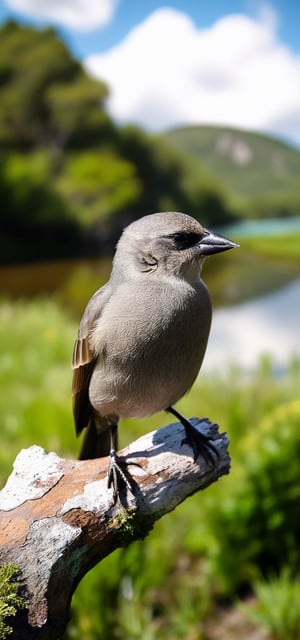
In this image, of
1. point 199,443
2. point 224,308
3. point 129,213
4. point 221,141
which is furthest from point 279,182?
point 199,443

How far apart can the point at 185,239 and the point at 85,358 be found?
445mm

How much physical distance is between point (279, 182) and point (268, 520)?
1558cm

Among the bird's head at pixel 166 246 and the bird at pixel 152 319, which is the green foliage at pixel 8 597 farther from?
the bird's head at pixel 166 246

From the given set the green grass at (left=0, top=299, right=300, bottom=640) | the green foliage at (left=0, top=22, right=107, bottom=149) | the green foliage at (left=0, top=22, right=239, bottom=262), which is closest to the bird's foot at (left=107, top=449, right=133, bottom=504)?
the green grass at (left=0, top=299, right=300, bottom=640)

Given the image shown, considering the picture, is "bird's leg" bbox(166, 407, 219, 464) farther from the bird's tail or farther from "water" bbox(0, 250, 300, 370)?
"water" bbox(0, 250, 300, 370)

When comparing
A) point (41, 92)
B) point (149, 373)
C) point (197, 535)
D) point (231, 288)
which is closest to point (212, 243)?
point (149, 373)

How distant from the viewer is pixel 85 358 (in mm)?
1672

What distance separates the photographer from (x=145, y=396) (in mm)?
1560

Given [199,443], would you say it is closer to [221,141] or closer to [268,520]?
[268,520]

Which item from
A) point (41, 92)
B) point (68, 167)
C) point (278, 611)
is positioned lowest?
point (278, 611)

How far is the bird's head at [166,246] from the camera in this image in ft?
4.66

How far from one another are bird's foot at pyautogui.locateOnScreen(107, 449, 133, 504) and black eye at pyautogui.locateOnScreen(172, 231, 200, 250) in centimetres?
55

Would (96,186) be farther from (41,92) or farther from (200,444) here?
(200,444)

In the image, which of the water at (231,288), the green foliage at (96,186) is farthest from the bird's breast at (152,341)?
the green foliage at (96,186)
